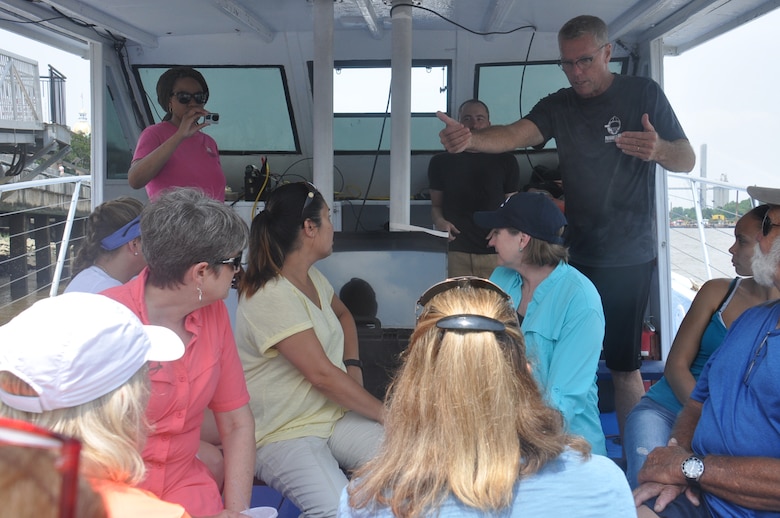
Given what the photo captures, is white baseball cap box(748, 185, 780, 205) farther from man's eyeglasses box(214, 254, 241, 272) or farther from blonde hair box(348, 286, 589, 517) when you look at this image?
man's eyeglasses box(214, 254, 241, 272)

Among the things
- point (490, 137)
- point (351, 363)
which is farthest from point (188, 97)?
point (351, 363)

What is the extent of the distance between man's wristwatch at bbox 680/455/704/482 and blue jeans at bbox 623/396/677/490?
0.37 metres

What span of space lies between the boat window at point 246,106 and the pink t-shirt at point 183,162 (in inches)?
66.9

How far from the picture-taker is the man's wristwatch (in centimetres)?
187

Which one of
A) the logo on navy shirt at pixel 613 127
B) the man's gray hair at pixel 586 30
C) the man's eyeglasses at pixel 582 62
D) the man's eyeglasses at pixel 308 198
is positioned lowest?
the man's eyeglasses at pixel 308 198

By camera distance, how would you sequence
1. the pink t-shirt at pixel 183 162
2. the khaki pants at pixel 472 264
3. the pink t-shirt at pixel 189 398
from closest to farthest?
the pink t-shirt at pixel 189 398 → the pink t-shirt at pixel 183 162 → the khaki pants at pixel 472 264

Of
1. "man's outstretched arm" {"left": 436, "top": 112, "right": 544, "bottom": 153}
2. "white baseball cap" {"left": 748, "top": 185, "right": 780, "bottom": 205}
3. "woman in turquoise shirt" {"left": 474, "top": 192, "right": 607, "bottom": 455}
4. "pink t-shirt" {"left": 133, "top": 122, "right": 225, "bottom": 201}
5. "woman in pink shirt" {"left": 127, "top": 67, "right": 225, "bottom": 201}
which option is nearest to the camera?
"white baseball cap" {"left": 748, "top": 185, "right": 780, "bottom": 205}

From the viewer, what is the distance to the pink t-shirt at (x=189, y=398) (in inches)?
73.1

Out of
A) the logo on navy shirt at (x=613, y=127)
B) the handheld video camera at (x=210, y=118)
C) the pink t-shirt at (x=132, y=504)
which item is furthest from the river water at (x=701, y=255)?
the pink t-shirt at (x=132, y=504)

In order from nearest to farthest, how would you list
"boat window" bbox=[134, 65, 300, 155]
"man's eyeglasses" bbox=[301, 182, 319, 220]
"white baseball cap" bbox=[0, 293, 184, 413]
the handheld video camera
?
"white baseball cap" bbox=[0, 293, 184, 413]
"man's eyeglasses" bbox=[301, 182, 319, 220]
the handheld video camera
"boat window" bbox=[134, 65, 300, 155]

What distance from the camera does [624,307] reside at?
3.30 m

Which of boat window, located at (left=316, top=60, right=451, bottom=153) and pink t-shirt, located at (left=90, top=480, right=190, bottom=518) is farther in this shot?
boat window, located at (left=316, top=60, right=451, bottom=153)

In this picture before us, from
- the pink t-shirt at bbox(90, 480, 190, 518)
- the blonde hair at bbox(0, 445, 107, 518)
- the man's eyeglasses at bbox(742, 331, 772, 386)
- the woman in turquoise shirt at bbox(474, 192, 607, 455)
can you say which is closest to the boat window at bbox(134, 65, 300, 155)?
the woman in turquoise shirt at bbox(474, 192, 607, 455)

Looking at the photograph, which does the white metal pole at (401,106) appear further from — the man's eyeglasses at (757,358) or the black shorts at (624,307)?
the man's eyeglasses at (757,358)
